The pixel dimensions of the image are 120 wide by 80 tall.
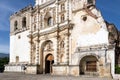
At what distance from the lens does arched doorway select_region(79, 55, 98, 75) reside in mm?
24548

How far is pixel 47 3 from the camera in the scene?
1282 inches

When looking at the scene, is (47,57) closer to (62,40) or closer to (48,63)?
(48,63)

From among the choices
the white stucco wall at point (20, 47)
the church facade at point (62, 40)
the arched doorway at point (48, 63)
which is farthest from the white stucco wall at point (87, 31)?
the white stucco wall at point (20, 47)

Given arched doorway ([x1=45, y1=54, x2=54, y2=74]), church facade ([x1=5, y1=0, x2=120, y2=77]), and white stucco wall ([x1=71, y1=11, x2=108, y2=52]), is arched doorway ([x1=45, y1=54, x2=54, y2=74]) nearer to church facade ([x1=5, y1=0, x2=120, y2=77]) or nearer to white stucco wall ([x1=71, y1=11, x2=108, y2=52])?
church facade ([x1=5, y1=0, x2=120, y2=77])

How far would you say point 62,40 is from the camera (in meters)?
28.9

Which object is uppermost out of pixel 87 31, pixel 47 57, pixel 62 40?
pixel 87 31

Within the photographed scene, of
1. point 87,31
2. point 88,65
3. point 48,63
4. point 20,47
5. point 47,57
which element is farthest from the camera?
point 20,47

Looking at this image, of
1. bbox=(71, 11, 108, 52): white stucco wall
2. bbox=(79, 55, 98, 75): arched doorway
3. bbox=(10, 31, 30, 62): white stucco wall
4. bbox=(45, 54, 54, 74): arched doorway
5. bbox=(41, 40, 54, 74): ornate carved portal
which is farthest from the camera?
bbox=(10, 31, 30, 62): white stucco wall

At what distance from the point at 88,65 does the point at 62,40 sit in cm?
536

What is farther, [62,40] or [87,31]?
[62,40]

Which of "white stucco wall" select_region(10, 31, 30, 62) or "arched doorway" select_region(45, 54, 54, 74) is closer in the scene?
"arched doorway" select_region(45, 54, 54, 74)

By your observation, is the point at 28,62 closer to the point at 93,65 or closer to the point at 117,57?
the point at 93,65

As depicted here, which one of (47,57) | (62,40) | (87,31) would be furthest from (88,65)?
(47,57)

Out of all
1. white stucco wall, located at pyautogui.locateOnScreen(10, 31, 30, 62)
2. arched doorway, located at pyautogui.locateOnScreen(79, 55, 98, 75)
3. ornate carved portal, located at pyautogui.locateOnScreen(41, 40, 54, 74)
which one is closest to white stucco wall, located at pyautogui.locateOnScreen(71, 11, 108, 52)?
arched doorway, located at pyautogui.locateOnScreen(79, 55, 98, 75)
